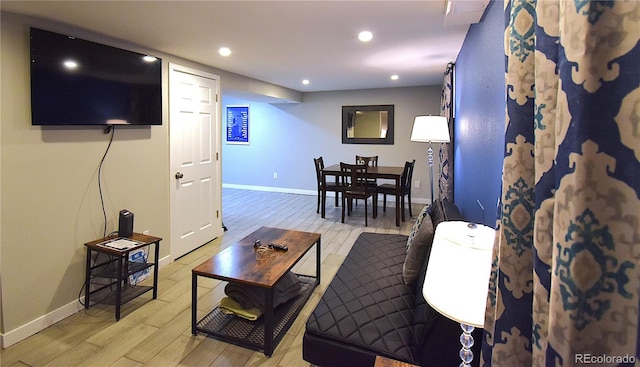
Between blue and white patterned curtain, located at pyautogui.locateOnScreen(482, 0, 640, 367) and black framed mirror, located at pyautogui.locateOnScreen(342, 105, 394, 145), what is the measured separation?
6218 mm

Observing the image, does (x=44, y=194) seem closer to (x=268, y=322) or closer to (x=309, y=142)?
(x=268, y=322)

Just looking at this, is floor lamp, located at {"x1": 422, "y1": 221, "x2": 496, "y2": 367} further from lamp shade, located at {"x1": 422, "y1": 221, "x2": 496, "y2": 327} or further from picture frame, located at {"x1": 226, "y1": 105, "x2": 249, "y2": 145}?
picture frame, located at {"x1": 226, "y1": 105, "x2": 249, "y2": 145}

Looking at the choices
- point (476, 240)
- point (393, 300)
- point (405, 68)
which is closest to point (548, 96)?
→ point (476, 240)

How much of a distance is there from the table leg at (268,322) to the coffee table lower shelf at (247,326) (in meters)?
0.06

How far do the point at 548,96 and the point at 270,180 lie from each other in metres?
7.36

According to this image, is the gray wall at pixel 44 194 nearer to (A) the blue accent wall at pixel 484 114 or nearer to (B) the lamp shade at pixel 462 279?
(B) the lamp shade at pixel 462 279

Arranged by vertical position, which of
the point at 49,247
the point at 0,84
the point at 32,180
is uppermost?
the point at 0,84

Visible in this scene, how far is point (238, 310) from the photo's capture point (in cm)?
234

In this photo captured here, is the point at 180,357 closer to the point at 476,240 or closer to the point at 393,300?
the point at 393,300

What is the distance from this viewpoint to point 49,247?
241cm

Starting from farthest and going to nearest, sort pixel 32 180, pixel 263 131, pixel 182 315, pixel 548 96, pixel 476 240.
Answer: pixel 263 131 → pixel 182 315 → pixel 32 180 → pixel 476 240 → pixel 548 96

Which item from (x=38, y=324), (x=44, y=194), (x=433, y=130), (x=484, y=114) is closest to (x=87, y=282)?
(x=38, y=324)

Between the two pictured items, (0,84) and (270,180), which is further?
(270,180)

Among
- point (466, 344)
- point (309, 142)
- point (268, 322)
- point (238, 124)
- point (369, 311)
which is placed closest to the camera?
point (466, 344)
